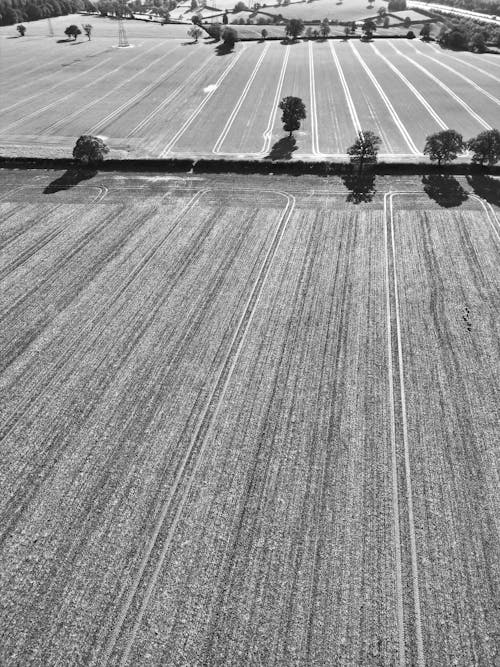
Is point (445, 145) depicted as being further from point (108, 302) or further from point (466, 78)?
point (466, 78)

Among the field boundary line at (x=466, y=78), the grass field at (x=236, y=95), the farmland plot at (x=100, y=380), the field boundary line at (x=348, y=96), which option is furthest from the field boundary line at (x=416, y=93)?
the farmland plot at (x=100, y=380)

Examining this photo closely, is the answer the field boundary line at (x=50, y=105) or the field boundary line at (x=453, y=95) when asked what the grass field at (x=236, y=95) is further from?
the field boundary line at (x=453, y=95)

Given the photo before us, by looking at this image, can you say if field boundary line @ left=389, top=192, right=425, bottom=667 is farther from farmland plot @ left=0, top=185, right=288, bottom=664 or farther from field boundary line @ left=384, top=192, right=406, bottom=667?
farmland plot @ left=0, top=185, right=288, bottom=664

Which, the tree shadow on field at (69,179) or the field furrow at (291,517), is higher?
the tree shadow on field at (69,179)

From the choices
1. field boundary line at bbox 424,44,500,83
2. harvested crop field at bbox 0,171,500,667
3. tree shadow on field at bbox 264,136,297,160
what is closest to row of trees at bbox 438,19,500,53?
field boundary line at bbox 424,44,500,83

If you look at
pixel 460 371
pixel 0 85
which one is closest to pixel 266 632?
pixel 460 371

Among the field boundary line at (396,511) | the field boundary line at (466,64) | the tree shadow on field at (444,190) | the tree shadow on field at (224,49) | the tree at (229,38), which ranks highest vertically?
the tree at (229,38)

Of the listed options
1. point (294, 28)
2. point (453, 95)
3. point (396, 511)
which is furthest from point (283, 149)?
point (294, 28)
